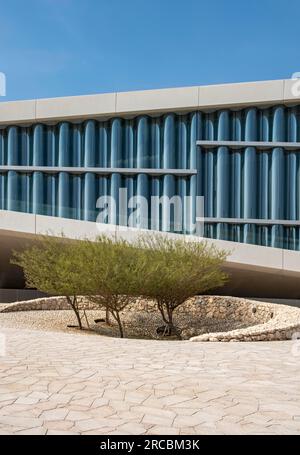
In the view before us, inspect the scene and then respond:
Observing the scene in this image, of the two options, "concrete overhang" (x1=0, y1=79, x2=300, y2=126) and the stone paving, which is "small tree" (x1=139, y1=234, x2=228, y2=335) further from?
"concrete overhang" (x1=0, y1=79, x2=300, y2=126)

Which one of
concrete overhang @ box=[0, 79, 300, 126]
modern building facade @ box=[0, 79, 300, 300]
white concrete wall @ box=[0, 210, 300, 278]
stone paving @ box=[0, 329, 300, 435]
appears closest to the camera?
stone paving @ box=[0, 329, 300, 435]

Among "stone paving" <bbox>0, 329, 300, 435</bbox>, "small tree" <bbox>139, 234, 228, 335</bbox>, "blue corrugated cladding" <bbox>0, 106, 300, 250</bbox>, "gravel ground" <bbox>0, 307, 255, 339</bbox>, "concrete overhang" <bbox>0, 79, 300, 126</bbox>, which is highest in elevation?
"concrete overhang" <bbox>0, 79, 300, 126</bbox>

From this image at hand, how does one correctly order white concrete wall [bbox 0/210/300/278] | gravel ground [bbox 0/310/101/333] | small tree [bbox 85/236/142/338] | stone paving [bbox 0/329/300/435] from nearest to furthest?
stone paving [bbox 0/329/300/435], small tree [bbox 85/236/142/338], gravel ground [bbox 0/310/101/333], white concrete wall [bbox 0/210/300/278]

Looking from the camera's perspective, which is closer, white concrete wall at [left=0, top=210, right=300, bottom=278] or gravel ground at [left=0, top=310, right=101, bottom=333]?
gravel ground at [left=0, top=310, right=101, bottom=333]

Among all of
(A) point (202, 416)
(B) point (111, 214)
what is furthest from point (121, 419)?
(B) point (111, 214)

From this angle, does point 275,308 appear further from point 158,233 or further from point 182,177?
point 182,177

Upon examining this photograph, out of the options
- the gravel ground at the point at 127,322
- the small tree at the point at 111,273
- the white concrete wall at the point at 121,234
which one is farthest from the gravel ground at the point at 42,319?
the white concrete wall at the point at 121,234

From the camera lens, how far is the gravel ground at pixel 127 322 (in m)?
18.5

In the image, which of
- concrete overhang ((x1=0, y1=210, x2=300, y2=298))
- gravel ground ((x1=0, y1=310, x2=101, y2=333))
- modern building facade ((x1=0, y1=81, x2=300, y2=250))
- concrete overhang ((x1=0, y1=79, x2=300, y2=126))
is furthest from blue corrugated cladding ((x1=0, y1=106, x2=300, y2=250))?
gravel ground ((x1=0, y1=310, x2=101, y2=333))

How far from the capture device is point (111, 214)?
80.3 feet

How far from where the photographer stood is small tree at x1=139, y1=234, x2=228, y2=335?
17.0 m

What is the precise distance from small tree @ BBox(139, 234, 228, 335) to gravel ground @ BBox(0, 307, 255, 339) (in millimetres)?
1268

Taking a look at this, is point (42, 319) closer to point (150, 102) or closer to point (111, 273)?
point (111, 273)

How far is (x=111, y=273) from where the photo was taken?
16.3 metres
